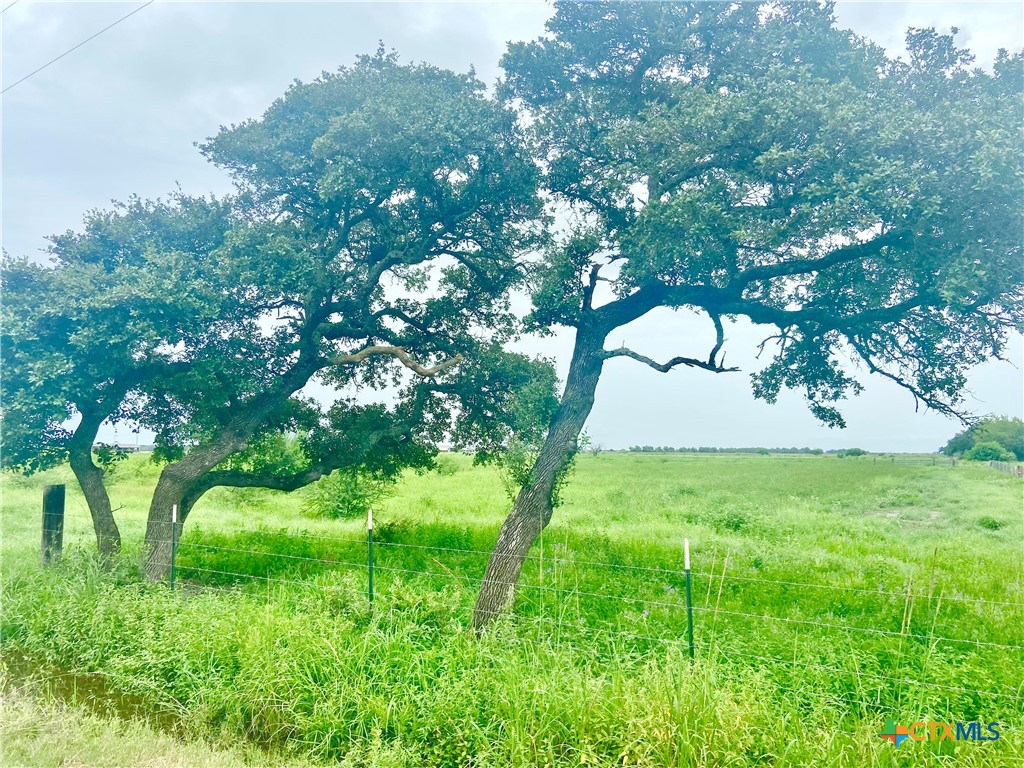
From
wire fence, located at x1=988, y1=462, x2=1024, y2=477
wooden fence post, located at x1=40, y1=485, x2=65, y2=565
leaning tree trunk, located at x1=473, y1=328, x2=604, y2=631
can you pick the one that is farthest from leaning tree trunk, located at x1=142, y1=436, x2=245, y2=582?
wire fence, located at x1=988, y1=462, x2=1024, y2=477

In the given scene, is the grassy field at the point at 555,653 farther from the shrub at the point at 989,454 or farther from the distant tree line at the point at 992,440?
the shrub at the point at 989,454

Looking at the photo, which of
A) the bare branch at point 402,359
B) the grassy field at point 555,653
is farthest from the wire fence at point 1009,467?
the bare branch at point 402,359

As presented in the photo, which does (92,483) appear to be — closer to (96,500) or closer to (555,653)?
(96,500)

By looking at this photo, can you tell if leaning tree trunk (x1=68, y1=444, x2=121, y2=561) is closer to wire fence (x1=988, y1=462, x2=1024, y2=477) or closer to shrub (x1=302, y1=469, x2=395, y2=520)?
shrub (x1=302, y1=469, x2=395, y2=520)

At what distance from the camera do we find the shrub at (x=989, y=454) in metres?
18.4

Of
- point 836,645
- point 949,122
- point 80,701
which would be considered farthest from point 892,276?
point 80,701

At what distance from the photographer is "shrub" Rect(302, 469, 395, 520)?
1602 cm

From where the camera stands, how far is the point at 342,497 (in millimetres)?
16406

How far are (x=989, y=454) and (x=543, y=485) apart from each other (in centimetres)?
1890

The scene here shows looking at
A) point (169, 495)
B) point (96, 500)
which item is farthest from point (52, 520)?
point (169, 495)

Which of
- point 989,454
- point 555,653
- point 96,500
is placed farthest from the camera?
point 989,454

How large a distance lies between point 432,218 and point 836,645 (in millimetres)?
7968

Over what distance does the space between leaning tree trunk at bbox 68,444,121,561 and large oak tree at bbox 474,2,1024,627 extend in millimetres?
6837

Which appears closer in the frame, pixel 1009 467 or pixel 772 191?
pixel 772 191
